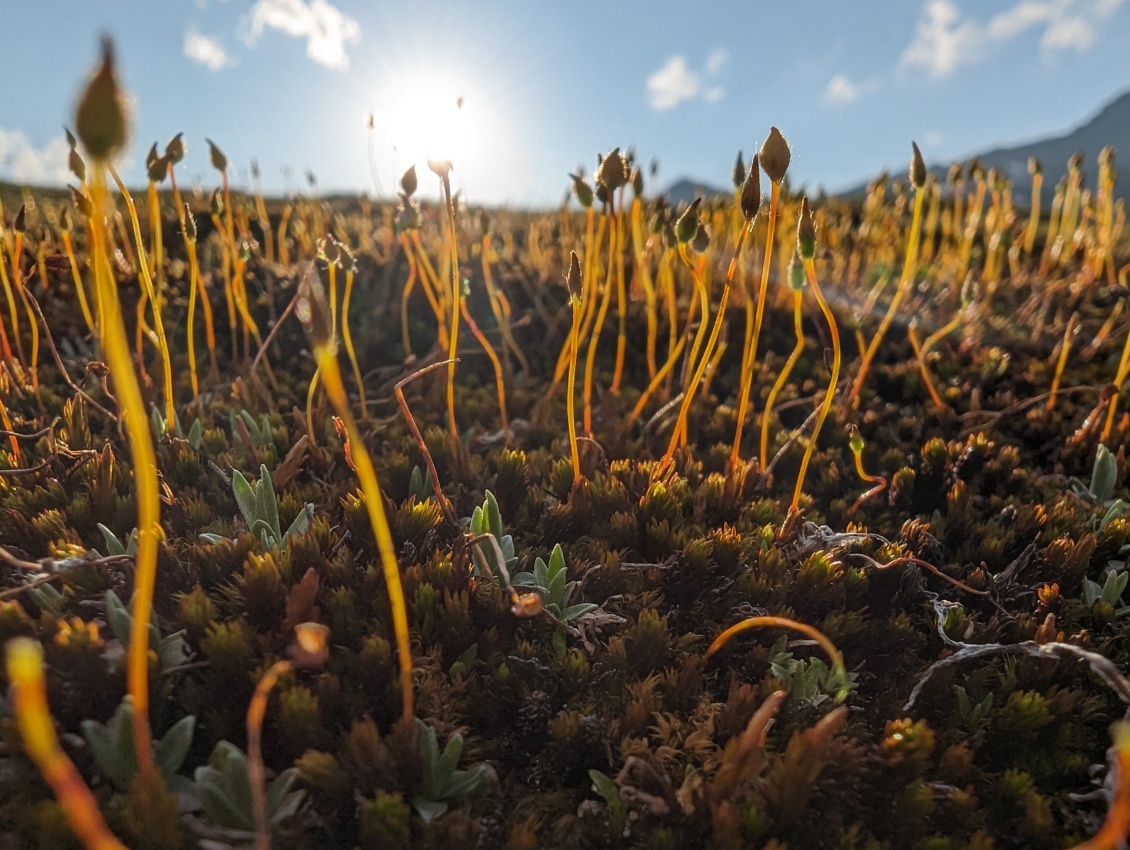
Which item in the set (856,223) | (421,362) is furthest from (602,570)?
(856,223)

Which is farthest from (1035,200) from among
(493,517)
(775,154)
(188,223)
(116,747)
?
(116,747)

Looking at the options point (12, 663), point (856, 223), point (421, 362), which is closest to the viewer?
point (12, 663)

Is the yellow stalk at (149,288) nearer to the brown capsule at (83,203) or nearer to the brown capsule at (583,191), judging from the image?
the brown capsule at (83,203)

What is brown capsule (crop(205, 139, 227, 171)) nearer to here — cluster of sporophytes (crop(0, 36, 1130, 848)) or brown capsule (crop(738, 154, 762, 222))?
cluster of sporophytes (crop(0, 36, 1130, 848))

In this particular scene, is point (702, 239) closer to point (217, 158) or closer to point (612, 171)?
point (612, 171)

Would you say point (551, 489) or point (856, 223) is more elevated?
point (856, 223)

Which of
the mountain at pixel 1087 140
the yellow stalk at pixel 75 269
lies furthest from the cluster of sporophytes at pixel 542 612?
the mountain at pixel 1087 140

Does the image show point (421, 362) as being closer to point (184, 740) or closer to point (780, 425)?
point (780, 425)
